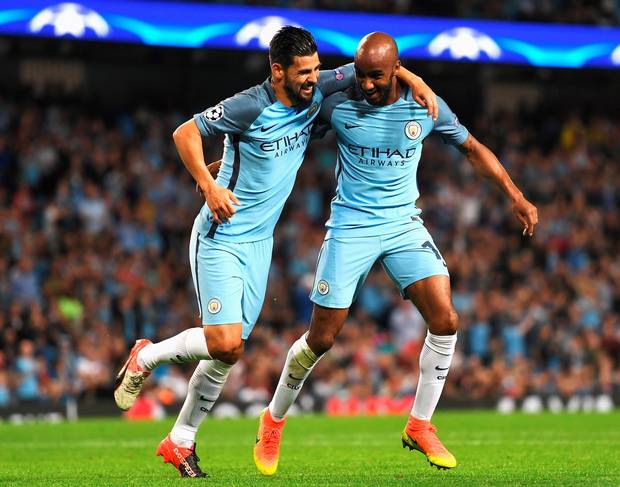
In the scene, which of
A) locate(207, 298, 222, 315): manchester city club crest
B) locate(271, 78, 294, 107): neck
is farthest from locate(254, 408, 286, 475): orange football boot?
locate(271, 78, 294, 107): neck

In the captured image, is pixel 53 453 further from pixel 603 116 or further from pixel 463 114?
pixel 603 116

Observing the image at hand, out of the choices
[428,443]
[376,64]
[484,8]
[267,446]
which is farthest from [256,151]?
[484,8]

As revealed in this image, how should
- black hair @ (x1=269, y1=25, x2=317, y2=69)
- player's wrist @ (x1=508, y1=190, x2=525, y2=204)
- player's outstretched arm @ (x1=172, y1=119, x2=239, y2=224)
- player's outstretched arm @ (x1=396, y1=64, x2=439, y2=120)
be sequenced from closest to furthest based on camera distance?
player's outstretched arm @ (x1=172, y1=119, x2=239, y2=224)
black hair @ (x1=269, y1=25, x2=317, y2=69)
player's outstretched arm @ (x1=396, y1=64, x2=439, y2=120)
player's wrist @ (x1=508, y1=190, x2=525, y2=204)

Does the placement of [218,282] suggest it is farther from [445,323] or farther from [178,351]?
[445,323]

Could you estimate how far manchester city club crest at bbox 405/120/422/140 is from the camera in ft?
24.1

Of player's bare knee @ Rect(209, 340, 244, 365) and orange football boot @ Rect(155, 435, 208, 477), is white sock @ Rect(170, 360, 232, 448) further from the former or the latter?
player's bare knee @ Rect(209, 340, 244, 365)

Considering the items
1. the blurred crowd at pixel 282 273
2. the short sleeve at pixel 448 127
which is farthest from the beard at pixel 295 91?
the blurred crowd at pixel 282 273

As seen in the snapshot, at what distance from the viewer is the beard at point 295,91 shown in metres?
7.04

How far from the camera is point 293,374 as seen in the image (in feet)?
24.9

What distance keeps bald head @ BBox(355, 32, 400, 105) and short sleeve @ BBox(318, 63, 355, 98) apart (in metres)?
0.19

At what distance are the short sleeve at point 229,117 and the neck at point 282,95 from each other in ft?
0.56

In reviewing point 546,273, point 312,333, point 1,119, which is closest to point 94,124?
point 1,119

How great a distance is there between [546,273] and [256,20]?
6920 mm

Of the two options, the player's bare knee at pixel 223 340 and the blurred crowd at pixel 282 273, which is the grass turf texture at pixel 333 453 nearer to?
the player's bare knee at pixel 223 340
